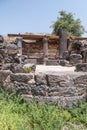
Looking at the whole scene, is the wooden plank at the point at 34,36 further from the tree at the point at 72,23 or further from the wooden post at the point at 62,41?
the tree at the point at 72,23

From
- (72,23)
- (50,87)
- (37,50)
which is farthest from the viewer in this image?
(72,23)

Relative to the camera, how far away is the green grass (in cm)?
458

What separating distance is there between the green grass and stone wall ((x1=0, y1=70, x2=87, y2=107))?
0.20m

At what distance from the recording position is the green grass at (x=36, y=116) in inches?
180

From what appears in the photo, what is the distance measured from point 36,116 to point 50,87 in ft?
3.63

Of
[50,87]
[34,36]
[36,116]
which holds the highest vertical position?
[34,36]

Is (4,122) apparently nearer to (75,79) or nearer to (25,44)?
(75,79)

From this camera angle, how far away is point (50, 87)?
5.93m

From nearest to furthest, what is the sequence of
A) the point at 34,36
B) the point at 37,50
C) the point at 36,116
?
the point at 36,116
the point at 34,36
the point at 37,50

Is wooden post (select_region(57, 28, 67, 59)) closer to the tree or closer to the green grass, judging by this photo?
the green grass

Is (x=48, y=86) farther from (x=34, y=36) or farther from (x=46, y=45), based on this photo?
(x=46, y=45)

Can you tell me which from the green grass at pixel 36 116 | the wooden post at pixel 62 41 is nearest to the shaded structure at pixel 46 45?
the wooden post at pixel 62 41

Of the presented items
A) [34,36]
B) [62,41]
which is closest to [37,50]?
[34,36]

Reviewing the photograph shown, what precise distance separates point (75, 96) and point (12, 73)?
1596mm
